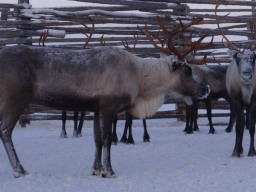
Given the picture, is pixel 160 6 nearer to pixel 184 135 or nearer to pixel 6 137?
pixel 184 135

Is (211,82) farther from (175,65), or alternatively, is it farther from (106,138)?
(106,138)

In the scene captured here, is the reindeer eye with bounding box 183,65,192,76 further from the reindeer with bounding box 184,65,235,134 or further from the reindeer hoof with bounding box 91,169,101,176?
the reindeer with bounding box 184,65,235,134

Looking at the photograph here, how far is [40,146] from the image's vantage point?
738 centimetres

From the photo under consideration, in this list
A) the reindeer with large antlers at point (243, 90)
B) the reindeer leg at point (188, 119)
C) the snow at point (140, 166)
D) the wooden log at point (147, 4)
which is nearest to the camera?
the snow at point (140, 166)

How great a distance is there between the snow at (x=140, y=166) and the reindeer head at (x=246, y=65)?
1015 millimetres

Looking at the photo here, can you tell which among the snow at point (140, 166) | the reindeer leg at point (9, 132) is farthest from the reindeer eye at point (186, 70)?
the reindeer leg at point (9, 132)

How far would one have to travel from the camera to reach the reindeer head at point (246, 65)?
5.95m

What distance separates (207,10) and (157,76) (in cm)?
854

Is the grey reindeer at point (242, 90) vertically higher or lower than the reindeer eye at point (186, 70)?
lower

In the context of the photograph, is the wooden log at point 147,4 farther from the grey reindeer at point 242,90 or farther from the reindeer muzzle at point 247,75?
the reindeer muzzle at point 247,75

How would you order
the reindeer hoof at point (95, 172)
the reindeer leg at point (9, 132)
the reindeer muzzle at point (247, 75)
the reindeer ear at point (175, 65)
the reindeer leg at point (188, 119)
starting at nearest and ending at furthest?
the reindeer leg at point (9, 132) → the reindeer hoof at point (95, 172) → the reindeer ear at point (175, 65) → the reindeer muzzle at point (247, 75) → the reindeer leg at point (188, 119)

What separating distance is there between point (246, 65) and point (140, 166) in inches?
74.6

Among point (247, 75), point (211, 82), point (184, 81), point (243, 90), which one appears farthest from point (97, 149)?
point (211, 82)

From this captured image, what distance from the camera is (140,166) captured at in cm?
546
